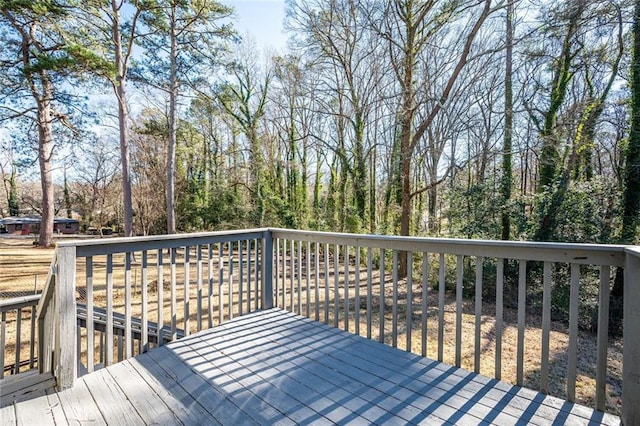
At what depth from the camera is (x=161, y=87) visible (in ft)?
34.8

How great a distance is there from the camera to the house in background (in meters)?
24.1

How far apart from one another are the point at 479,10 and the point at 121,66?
9812 mm

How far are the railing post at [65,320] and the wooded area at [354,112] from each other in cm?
639

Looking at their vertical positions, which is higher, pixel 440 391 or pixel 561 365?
pixel 440 391

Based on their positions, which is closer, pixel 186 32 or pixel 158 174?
pixel 186 32

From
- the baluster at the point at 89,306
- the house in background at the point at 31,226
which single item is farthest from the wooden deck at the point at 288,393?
the house in background at the point at 31,226

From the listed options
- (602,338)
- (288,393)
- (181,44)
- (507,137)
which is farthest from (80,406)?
(181,44)

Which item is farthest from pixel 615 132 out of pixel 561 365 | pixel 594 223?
pixel 561 365

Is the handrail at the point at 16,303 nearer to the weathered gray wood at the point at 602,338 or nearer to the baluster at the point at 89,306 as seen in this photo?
the baluster at the point at 89,306

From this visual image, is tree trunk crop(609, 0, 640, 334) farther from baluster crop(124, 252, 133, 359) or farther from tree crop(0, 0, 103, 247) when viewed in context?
tree crop(0, 0, 103, 247)

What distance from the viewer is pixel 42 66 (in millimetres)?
7902

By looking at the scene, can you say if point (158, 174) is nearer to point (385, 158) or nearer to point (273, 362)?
point (385, 158)

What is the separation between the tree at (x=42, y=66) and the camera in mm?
7953

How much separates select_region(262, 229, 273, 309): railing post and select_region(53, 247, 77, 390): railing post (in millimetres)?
1779
